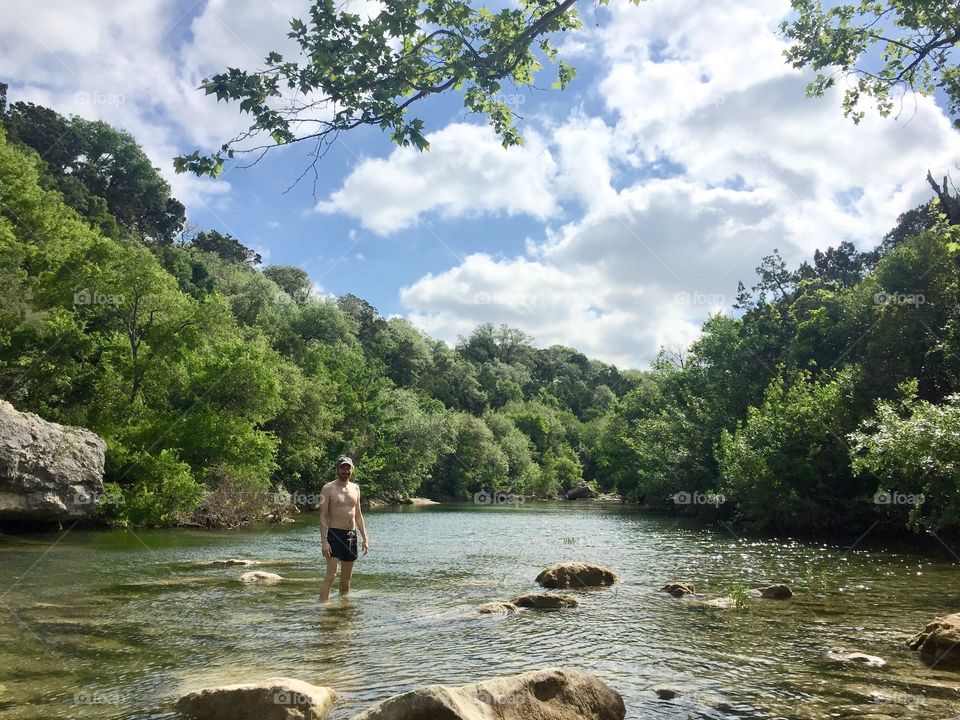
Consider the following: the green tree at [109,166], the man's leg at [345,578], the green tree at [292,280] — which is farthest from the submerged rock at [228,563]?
the green tree at [292,280]

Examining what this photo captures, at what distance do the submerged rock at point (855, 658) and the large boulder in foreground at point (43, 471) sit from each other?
2327 centimetres

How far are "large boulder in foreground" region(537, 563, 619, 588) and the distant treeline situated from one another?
751cm

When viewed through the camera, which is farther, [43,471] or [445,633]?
[43,471]

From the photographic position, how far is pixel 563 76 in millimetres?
8188

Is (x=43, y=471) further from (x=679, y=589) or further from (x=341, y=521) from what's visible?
(x=679, y=589)

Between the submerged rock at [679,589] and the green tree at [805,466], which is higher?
the green tree at [805,466]

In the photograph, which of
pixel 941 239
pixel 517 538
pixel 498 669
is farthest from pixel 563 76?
pixel 941 239

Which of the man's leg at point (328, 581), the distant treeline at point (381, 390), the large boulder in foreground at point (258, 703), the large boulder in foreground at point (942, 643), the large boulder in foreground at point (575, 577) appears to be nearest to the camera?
the large boulder in foreground at point (258, 703)

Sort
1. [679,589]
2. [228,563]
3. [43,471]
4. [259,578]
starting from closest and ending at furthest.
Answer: [679,589], [259,578], [228,563], [43,471]

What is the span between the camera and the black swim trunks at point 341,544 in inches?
492

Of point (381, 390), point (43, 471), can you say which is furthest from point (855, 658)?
point (381, 390)

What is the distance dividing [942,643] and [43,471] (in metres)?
24.6

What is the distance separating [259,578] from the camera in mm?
14234

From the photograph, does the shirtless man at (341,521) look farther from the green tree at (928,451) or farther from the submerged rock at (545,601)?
the green tree at (928,451)
